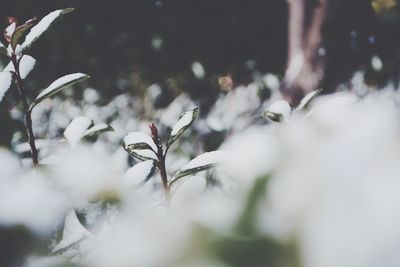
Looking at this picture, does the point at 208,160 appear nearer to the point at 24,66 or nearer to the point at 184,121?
the point at 184,121

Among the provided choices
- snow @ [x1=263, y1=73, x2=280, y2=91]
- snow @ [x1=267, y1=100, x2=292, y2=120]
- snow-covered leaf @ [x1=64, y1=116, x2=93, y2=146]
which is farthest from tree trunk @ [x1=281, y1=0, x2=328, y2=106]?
snow-covered leaf @ [x1=64, y1=116, x2=93, y2=146]

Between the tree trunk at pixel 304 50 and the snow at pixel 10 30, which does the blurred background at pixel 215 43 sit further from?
the snow at pixel 10 30

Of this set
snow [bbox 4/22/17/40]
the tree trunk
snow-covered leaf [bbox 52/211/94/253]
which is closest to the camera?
snow-covered leaf [bbox 52/211/94/253]

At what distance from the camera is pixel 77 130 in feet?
3.25

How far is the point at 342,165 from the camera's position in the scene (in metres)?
0.25

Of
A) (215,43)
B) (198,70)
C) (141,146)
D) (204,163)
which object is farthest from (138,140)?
Answer: (198,70)

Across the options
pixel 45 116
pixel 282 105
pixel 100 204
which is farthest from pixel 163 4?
pixel 100 204

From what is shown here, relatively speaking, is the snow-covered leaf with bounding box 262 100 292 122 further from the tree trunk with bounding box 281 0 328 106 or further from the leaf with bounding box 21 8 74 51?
the tree trunk with bounding box 281 0 328 106

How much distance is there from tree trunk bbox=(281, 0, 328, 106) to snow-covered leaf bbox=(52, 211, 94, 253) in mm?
1210

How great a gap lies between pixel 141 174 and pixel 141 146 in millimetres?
52

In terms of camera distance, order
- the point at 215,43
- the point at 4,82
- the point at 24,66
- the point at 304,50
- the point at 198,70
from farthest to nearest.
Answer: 1. the point at 198,70
2. the point at 215,43
3. the point at 304,50
4. the point at 24,66
5. the point at 4,82

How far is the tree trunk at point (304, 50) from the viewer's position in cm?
193

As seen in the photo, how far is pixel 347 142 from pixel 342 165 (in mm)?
19

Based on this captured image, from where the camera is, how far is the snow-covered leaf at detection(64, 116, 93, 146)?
0.97m
